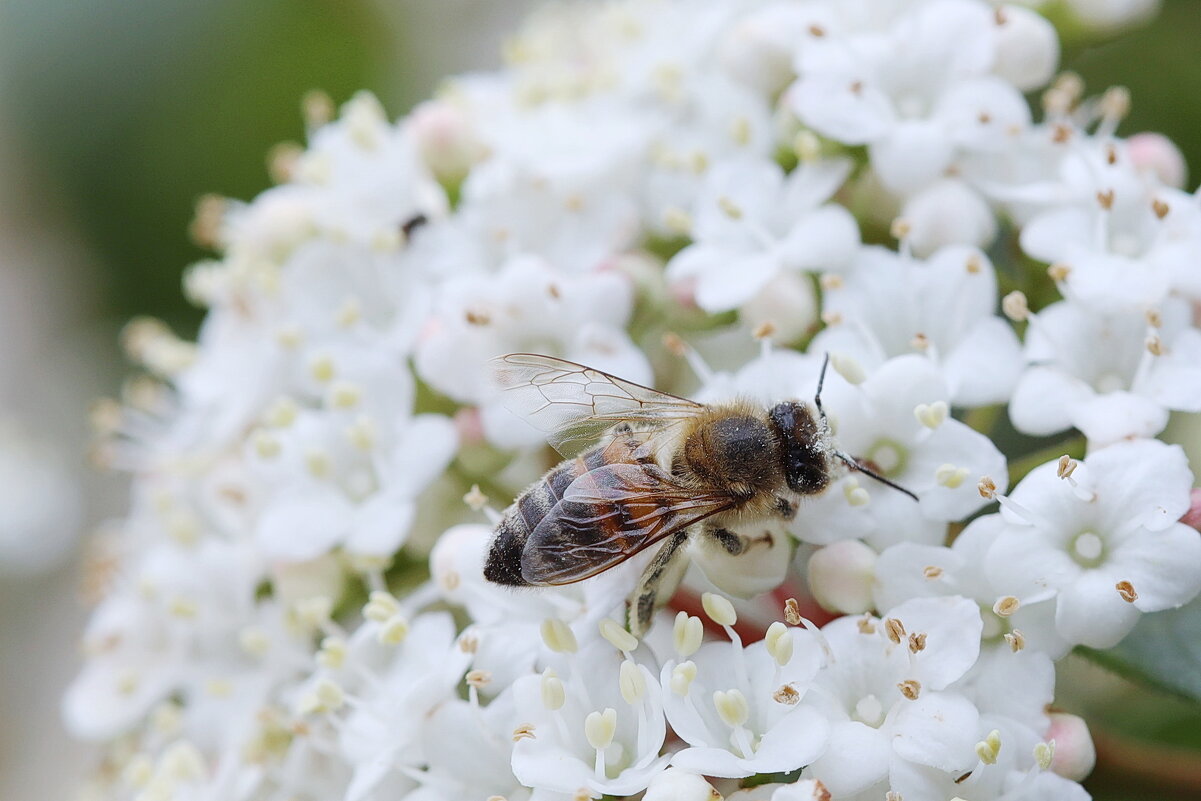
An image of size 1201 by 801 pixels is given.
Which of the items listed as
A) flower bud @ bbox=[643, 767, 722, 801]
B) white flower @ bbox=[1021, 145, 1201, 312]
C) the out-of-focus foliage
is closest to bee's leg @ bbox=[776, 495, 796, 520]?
flower bud @ bbox=[643, 767, 722, 801]

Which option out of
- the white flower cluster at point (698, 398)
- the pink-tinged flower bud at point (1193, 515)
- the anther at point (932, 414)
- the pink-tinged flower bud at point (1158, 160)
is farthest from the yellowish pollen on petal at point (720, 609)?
the pink-tinged flower bud at point (1158, 160)

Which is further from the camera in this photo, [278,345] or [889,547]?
[278,345]

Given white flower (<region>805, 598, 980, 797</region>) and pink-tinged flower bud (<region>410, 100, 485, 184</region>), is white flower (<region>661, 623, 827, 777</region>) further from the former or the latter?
pink-tinged flower bud (<region>410, 100, 485, 184</region>)

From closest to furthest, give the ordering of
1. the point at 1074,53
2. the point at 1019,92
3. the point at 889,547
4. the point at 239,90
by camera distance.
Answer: the point at 889,547 < the point at 1019,92 < the point at 1074,53 < the point at 239,90

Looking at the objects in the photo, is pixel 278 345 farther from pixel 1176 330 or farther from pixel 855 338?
pixel 1176 330

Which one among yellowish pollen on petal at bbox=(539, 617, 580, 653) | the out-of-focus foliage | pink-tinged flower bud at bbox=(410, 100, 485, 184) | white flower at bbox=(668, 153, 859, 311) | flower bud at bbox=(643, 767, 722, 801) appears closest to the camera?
flower bud at bbox=(643, 767, 722, 801)

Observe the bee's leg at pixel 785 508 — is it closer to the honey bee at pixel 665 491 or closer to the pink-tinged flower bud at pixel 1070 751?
the honey bee at pixel 665 491

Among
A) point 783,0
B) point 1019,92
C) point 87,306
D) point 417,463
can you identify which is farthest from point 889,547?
point 87,306
